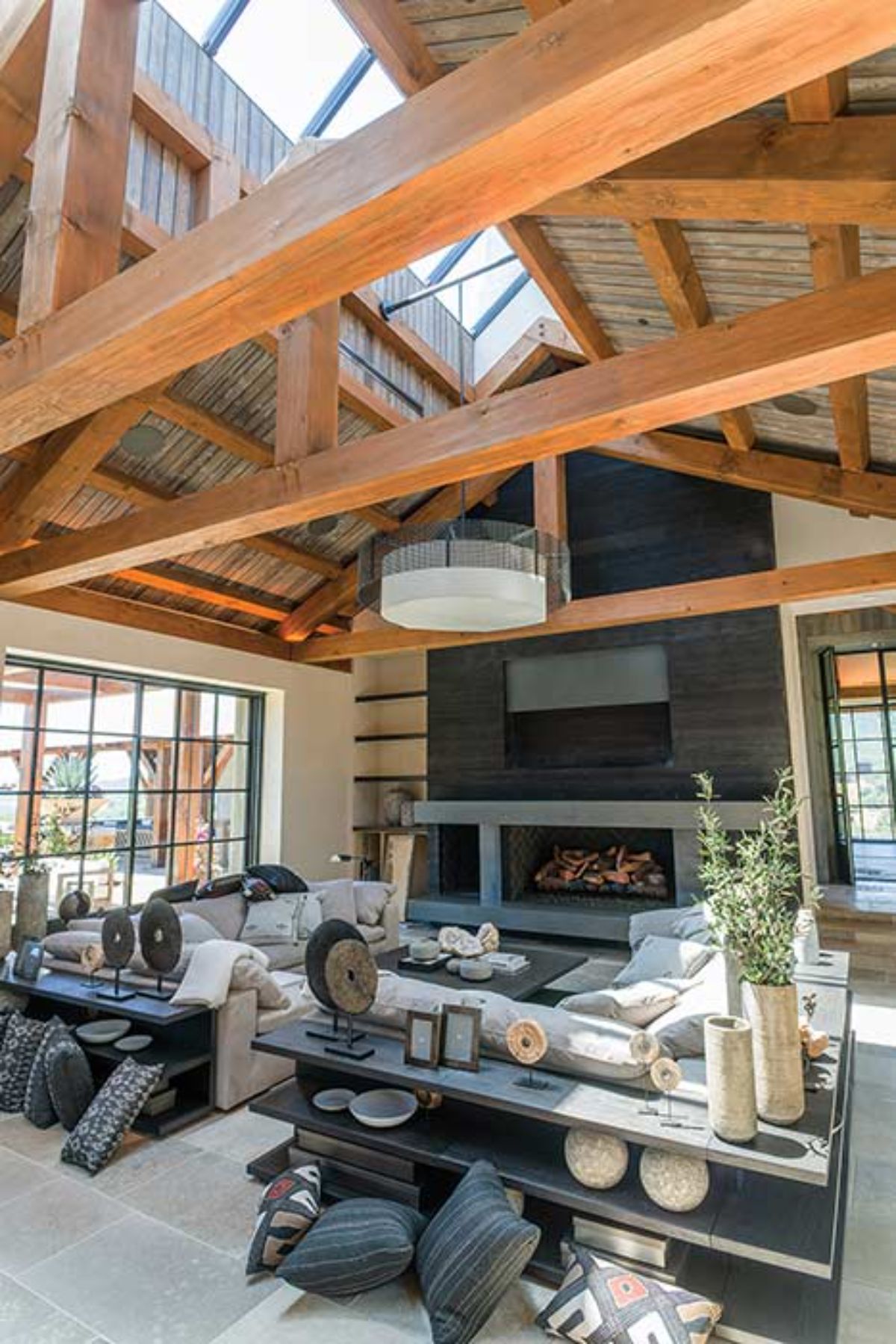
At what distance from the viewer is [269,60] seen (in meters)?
4.70

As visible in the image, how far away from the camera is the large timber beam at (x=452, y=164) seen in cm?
128

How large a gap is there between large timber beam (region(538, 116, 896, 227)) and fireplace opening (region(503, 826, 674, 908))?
5895 millimetres

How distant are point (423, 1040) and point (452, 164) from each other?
101 inches

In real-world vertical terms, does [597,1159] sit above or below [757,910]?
below

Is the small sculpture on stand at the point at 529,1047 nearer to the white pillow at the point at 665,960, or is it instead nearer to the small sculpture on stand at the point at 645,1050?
the small sculpture on stand at the point at 645,1050

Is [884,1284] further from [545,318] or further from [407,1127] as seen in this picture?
[545,318]

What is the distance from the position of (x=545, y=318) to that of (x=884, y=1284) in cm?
696

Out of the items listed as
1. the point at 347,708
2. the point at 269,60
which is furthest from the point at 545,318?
the point at 347,708

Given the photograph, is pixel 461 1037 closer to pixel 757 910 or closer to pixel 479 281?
pixel 757 910

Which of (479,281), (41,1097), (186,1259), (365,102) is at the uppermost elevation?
(479,281)

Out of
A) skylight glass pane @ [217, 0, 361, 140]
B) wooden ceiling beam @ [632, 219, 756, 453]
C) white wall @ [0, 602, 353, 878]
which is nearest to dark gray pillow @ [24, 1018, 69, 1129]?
white wall @ [0, 602, 353, 878]

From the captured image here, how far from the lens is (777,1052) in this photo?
209 centimetres

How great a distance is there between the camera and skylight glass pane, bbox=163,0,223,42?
14.0ft

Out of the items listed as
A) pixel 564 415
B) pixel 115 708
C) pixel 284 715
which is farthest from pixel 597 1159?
→ pixel 284 715
